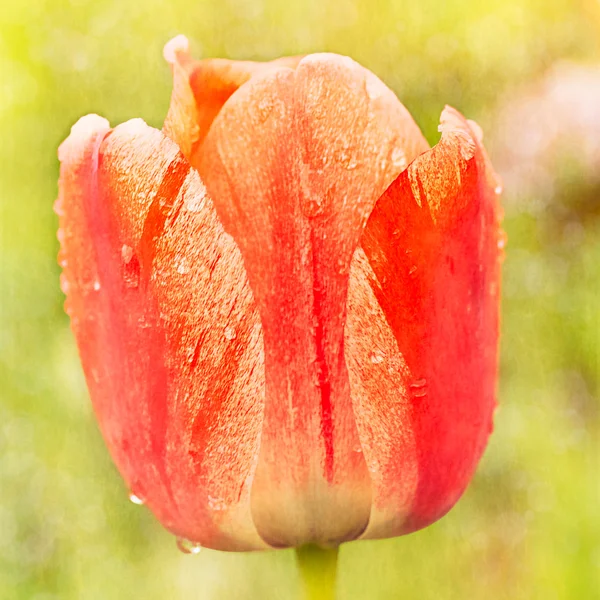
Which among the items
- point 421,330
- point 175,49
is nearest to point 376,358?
point 421,330

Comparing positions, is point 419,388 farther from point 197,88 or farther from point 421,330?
point 197,88

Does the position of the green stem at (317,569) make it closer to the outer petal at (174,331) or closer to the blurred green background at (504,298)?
the outer petal at (174,331)

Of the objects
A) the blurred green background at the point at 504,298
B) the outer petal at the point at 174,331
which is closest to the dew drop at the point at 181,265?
the outer petal at the point at 174,331

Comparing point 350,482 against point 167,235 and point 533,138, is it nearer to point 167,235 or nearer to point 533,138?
point 167,235

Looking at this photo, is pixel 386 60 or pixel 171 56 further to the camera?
pixel 386 60

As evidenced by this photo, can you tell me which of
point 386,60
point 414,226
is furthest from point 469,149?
point 386,60

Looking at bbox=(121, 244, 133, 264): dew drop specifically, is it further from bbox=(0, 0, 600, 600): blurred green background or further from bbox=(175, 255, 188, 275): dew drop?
bbox=(0, 0, 600, 600): blurred green background

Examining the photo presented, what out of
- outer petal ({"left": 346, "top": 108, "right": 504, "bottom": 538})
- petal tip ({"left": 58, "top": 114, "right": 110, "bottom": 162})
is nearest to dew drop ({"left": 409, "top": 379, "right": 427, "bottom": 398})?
outer petal ({"left": 346, "top": 108, "right": 504, "bottom": 538})
